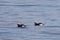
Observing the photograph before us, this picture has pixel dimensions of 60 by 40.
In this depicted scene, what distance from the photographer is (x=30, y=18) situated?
3682mm

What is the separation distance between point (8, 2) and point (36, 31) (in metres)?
1.31

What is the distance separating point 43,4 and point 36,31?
1.17m

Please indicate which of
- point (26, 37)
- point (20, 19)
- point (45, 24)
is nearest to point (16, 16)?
point (20, 19)

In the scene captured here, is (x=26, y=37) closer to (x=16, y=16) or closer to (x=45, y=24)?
(x=45, y=24)

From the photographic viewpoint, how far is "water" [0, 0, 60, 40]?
10.4ft

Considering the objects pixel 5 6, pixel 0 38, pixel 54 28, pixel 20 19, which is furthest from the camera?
pixel 5 6

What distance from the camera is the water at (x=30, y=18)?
316 cm

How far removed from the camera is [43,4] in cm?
435

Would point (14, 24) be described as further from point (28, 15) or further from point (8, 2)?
point (8, 2)

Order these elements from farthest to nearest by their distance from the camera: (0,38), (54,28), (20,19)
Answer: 1. (20,19)
2. (54,28)
3. (0,38)

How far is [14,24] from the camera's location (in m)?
3.47

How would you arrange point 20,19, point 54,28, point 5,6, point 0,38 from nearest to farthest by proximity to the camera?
1. point 0,38
2. point 54,28
3. point 20,19
4. point 5,6

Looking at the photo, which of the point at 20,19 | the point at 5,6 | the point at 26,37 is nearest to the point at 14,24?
the point at 20,19

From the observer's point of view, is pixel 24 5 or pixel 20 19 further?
pixel 24 5
